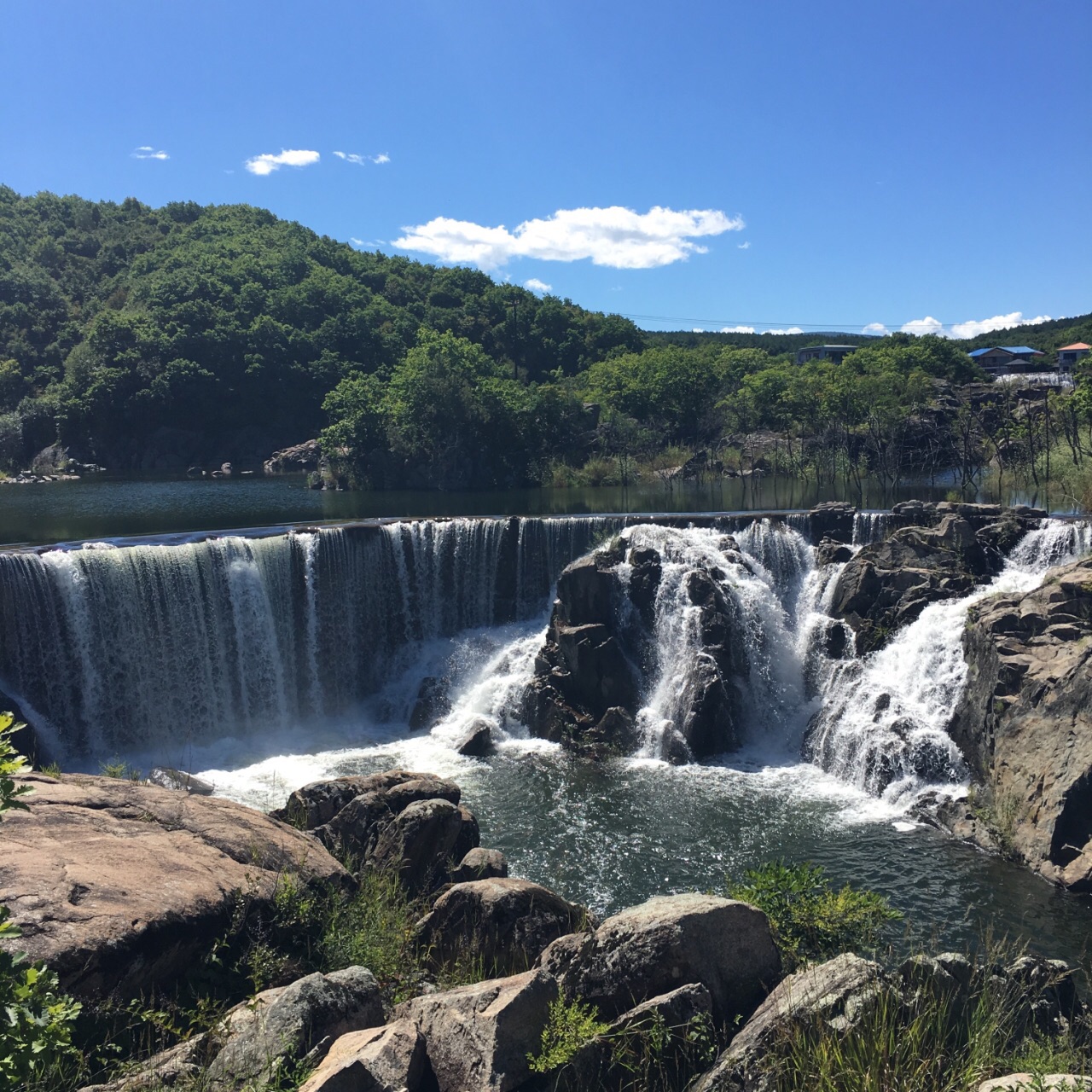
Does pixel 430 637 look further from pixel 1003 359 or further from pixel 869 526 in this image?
pixel 1003 359

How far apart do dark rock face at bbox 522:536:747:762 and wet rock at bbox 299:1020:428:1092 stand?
1478cm

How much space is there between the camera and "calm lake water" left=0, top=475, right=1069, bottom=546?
113ft

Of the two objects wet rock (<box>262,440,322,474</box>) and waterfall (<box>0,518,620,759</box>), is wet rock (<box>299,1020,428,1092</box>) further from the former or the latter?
wet rock (<box>262,440,322,474</box>)

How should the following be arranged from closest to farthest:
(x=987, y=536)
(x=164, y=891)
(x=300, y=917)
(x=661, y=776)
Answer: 1. (x=164, y=891)
2. (x=300, y=917)
3. (x=661, y=776)
4. (x=987, y=536)

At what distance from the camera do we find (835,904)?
26.7 feet

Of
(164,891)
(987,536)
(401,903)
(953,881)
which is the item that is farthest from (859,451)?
(164,891)

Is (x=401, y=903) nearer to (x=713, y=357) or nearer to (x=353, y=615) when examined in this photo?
(x=353, y=615)

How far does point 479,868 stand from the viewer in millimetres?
11648

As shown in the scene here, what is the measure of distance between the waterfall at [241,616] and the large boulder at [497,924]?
14.3 metres

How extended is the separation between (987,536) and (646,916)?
19.4m

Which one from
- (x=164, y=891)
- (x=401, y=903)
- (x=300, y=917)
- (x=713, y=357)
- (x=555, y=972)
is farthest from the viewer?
(x=713, y=357)

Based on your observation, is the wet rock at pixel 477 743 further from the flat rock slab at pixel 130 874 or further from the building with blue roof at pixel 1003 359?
the building with blue roof at pixel 1003 359

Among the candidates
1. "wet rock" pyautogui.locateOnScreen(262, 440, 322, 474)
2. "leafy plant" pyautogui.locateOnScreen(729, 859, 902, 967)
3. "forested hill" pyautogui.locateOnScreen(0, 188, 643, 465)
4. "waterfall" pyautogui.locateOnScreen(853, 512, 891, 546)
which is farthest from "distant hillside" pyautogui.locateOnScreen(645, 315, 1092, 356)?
"leafy plant" pyautogui.locateOnScreen(729, 859, 902, 967)

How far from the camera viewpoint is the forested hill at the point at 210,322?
64.5 m
